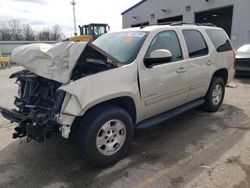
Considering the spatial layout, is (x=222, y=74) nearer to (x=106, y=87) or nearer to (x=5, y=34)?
(x=106, y=87)

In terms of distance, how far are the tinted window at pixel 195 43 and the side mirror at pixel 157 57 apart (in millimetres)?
1075

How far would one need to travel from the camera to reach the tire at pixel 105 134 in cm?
309

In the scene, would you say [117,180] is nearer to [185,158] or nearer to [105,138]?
[105,138]

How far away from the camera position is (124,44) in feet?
13.0

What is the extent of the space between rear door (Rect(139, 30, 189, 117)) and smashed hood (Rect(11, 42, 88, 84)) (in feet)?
3.37

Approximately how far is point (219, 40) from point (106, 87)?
3506mm

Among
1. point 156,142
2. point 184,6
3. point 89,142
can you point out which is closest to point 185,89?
point 156,142

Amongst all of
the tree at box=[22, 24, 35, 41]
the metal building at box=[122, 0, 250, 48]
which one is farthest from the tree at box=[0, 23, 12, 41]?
the metal building at box=[122, 0, 250, 48]

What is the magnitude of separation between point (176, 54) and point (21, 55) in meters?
2.55

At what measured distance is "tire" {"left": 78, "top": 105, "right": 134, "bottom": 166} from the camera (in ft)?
10.2

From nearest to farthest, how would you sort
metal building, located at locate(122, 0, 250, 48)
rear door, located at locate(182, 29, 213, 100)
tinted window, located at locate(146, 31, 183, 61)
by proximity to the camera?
tinted window, located at locate(146, 31, 183, 61)
rear door, located at locate(182, 29, 213, 100)
metal building, located at locate(122, 0, 250, 48)

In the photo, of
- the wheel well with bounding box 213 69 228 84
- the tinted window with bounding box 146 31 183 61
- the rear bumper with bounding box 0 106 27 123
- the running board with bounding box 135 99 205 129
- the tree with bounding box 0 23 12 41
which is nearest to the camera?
the rear bumper with bounding box 0 106 27 123

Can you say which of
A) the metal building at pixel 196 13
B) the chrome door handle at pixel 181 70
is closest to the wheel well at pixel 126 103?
the chrome door handle at pixel 181 70

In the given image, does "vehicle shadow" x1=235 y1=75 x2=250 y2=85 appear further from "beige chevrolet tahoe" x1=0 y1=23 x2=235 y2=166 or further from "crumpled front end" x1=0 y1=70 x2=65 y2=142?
"crumpled front end" x1=0 y1=70 x2=65 y2=142
